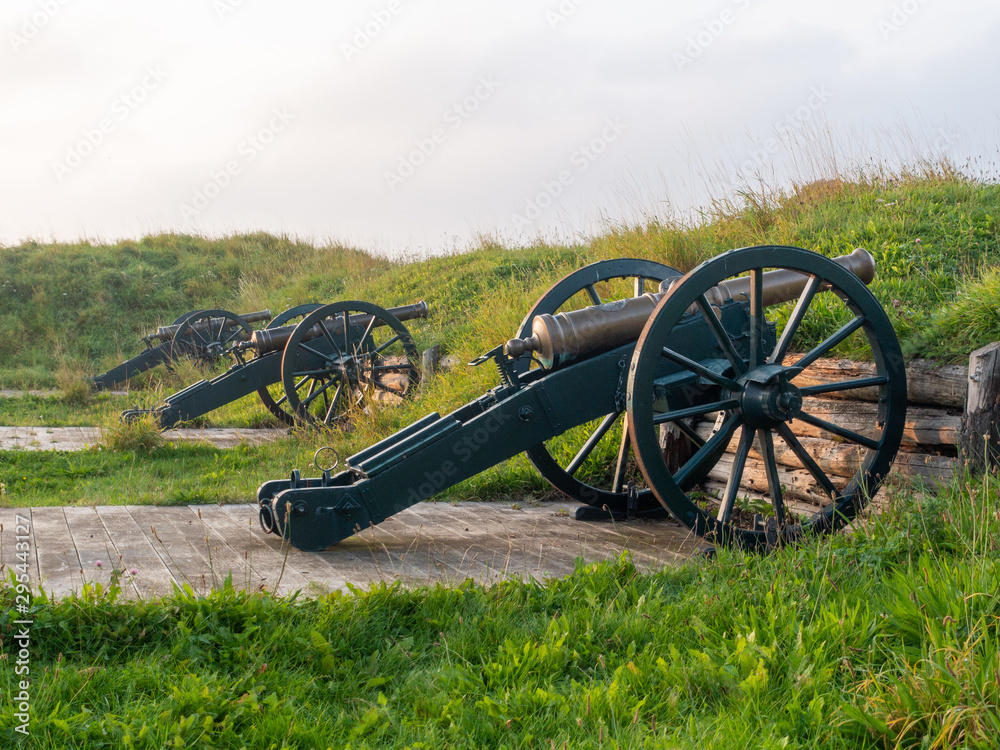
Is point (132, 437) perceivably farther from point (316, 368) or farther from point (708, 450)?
point (708, 450)

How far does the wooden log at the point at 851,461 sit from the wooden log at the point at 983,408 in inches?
6.1

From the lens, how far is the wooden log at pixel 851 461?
4.21 m

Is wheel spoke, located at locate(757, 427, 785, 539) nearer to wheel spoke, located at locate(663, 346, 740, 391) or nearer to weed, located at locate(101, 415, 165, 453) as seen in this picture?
wheel spoke, located at locate(663, 346, 740, 391)

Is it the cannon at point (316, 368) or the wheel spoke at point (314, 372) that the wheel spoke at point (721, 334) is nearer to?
the cannon at point (316, 368)

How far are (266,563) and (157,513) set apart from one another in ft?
4.78

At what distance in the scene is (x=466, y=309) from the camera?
11.3m

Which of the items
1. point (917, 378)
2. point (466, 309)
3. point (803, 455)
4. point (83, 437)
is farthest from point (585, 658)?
point (466, 309)

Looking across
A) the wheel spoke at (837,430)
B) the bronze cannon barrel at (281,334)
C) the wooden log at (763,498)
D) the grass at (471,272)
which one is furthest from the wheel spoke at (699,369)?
the bronze cannon barrel at (281,334)

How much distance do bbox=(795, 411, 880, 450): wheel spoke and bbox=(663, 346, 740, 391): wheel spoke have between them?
1.16 ft

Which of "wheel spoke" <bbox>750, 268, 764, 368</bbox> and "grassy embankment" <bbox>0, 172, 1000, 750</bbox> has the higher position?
"wheel spoke" <bbox>750, 268, 764, 368</bbox>

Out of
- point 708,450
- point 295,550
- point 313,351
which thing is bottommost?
point 295,550

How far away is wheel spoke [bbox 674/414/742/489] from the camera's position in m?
3.84

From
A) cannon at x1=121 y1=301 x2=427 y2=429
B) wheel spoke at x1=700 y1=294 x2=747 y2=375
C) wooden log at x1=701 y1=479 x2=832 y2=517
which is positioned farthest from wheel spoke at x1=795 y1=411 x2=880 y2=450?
cannon at x1=121 y1=301 x2=427 y2=429

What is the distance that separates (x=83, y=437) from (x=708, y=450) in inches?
292
